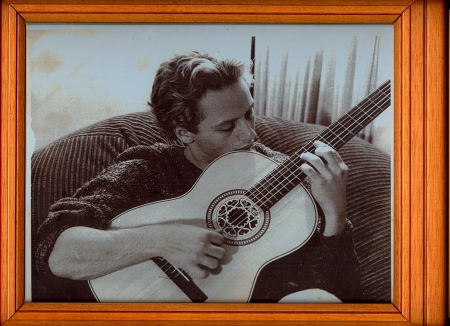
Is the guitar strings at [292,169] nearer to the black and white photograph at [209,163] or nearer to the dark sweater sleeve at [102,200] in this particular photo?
the black and white photograph at [209,163]

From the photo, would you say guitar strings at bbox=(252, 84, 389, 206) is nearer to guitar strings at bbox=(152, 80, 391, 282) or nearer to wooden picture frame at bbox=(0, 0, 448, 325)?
guitar strings at bbox=(152, 80, 391, 282)

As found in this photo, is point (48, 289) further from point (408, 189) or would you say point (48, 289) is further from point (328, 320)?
point (408, 189)

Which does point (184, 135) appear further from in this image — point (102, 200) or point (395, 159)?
point (395, 159)

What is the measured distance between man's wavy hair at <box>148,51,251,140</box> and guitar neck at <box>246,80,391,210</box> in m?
0.18

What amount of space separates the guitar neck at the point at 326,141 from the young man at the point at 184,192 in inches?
0.7

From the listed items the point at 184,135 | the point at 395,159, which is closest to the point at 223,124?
the point at 184,135

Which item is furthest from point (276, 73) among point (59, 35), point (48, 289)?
point (48, 289)

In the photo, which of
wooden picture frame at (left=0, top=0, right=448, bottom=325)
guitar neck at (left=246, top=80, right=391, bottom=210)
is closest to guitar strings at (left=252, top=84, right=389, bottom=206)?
guitar neck at (left=246, top=80, right=391, bottom=210)

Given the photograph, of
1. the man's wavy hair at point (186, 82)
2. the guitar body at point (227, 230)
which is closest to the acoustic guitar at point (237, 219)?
the guitar body at point (227, 230)

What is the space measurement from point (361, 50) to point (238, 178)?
33 centimetres

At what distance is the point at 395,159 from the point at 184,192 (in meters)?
0.40

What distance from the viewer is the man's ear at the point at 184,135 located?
0.95 m

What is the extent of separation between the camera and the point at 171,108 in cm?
94

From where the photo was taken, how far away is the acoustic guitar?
0.93 meters
